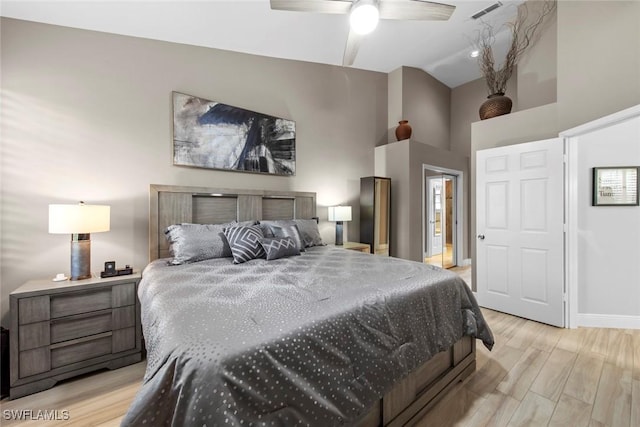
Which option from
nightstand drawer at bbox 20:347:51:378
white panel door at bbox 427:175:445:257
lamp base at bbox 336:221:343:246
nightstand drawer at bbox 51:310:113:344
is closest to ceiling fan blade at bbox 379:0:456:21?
lamp base at bbox 336:221:343:246

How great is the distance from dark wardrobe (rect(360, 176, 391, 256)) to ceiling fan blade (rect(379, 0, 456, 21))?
221cm

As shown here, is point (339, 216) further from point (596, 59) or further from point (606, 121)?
point (596, 59)

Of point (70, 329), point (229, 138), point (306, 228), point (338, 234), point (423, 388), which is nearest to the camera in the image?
point (423, 388)

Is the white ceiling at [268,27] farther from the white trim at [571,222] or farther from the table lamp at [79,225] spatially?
the white trim at [571,222]

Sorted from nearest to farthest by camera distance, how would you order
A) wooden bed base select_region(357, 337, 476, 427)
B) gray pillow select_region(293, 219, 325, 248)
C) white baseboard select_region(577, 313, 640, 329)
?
wooden bed base select_region(357, 337, 476, 427), white baseboard select_region(577, 313, 640, 329), gray pillow select_region(293, 219, 325, 248)

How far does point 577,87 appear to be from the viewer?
9.14ft

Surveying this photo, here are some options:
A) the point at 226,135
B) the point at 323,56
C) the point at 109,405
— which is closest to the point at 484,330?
the point at 109,405

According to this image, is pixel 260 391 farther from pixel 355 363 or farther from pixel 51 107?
pixel 51 107

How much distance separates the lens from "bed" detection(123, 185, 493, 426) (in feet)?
2.87

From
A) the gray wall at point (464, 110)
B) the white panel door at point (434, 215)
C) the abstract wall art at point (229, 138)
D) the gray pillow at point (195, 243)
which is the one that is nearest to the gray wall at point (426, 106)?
the gray wall at point (464, 110)

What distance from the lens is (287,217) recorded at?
3.58 meters

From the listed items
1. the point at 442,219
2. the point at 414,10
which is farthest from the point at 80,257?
the point at 442,219

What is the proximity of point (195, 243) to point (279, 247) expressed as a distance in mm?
753

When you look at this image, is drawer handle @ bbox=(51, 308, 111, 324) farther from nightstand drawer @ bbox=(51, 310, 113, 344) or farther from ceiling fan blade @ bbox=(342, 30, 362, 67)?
ceiling fan blade @ bbox=(342, 30, 362, 67)
